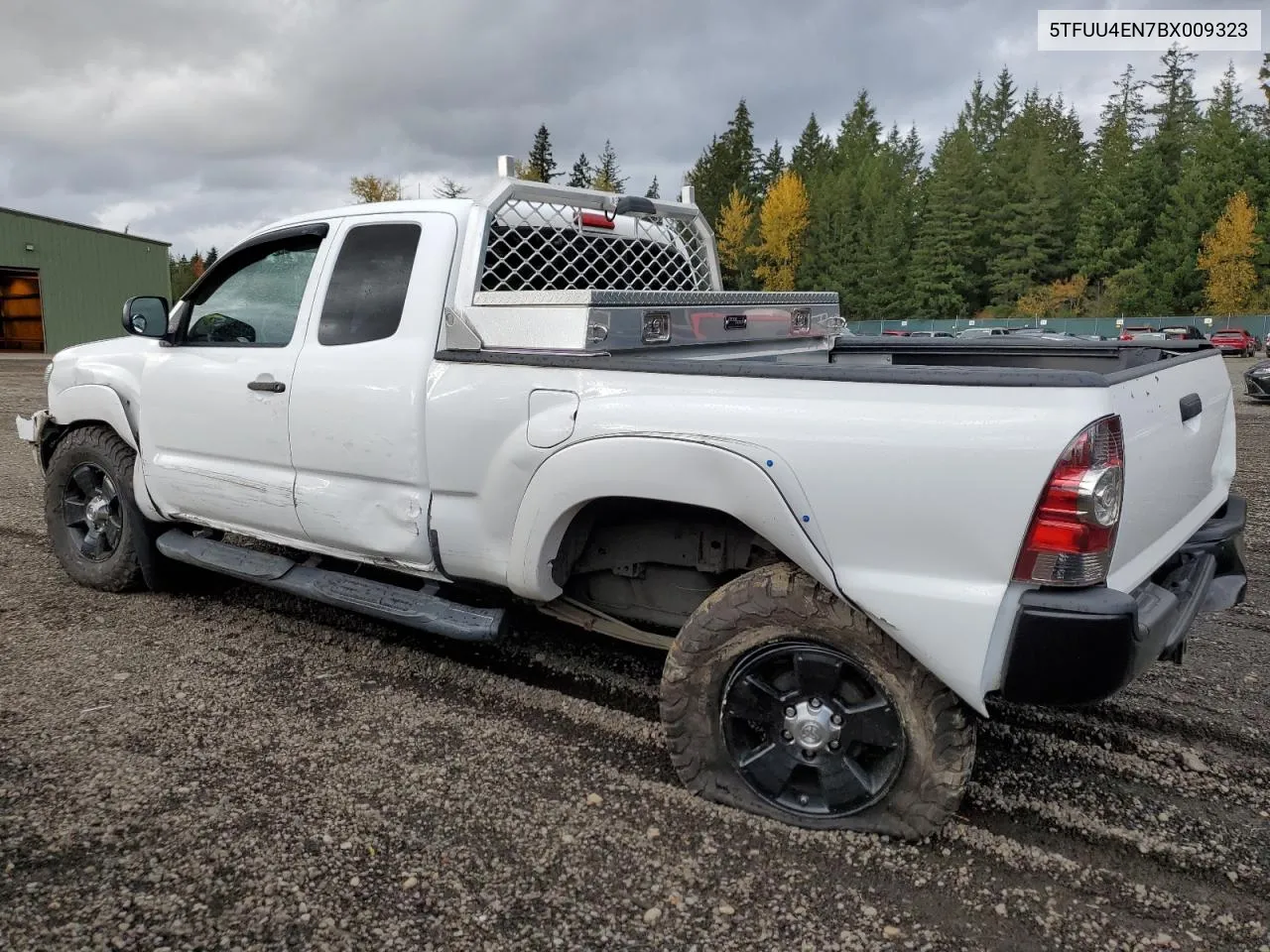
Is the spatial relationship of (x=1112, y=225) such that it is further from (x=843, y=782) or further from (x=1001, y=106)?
(x=843, y=782)

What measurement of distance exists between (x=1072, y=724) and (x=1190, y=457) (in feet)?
3.60

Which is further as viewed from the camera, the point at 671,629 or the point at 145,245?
the point at 145,245

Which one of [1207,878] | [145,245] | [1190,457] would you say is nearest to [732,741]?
[1207,878]

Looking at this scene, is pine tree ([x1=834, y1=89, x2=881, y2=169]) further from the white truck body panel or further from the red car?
the white truck body panel

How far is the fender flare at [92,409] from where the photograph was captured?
4.72 meters

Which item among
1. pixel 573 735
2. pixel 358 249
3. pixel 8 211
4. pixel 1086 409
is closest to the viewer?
pixel 1086 409

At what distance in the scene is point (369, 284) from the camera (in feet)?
12.5

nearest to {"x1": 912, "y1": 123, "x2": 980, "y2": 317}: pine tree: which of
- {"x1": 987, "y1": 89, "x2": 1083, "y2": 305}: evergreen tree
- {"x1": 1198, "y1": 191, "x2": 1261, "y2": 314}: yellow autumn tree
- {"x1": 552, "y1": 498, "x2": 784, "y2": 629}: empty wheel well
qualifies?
{"x1": 987, "y1": 89, "x2": 1083, "y2": 305}: evergreen tree

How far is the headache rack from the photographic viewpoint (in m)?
3.28

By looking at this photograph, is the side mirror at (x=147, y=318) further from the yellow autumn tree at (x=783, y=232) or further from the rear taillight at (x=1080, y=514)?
the yellow autumn tree at (x=783, y=232)

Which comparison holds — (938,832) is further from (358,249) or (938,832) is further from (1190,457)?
(358,249)

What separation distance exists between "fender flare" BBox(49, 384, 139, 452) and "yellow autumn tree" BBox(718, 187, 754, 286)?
63751 mm

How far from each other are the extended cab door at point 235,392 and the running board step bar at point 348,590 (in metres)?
0.16

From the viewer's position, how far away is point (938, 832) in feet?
9.20
